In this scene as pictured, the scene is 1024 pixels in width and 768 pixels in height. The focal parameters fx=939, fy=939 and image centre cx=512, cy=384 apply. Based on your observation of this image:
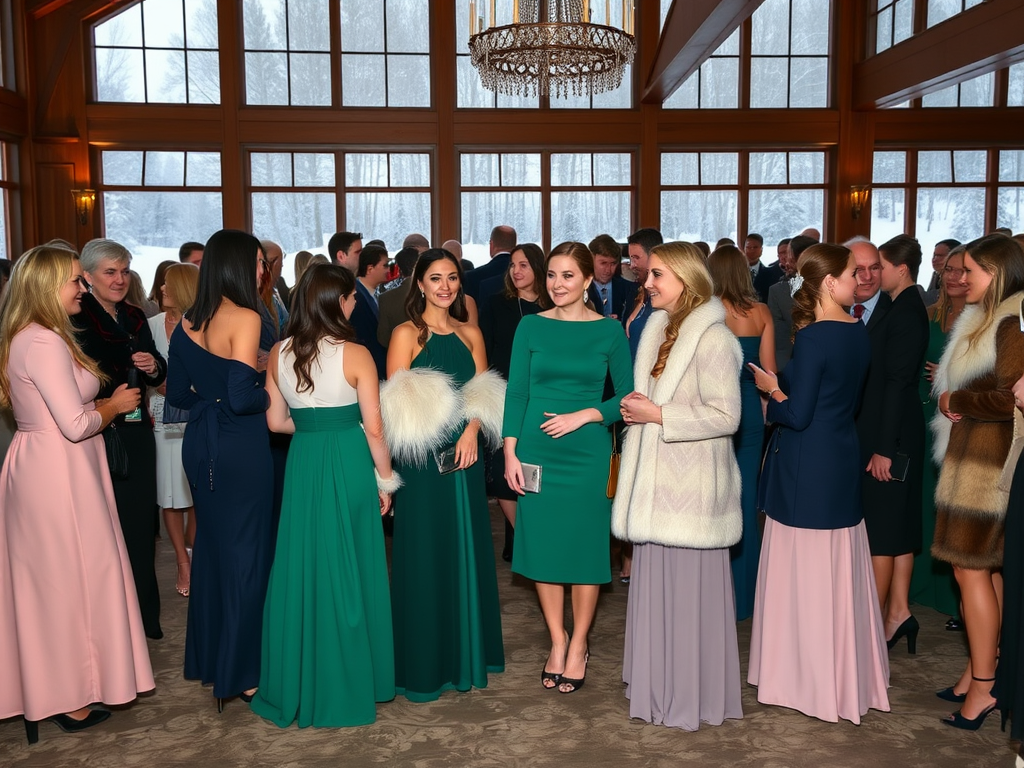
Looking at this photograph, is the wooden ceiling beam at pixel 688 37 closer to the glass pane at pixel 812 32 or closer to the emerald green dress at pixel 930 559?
the glass pane at pixel 812 32

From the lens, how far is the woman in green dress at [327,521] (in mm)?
3391

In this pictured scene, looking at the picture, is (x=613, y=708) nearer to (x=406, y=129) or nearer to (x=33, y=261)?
(x=33, y=261)

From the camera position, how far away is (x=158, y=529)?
21.4 ft

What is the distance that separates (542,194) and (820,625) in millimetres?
10917

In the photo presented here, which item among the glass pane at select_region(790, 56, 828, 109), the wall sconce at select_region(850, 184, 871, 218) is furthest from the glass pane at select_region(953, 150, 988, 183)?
the glass pane at select_region(790, 56, 828, 109)

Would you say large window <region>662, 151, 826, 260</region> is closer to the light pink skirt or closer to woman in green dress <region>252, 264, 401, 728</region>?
the light pink skirt

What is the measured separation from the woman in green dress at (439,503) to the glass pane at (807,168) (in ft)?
37.3

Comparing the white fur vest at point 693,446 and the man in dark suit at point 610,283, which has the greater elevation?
the man in dark suit at point 610,283

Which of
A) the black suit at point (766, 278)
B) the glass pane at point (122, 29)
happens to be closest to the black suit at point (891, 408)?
the black suit at point (766, 278)

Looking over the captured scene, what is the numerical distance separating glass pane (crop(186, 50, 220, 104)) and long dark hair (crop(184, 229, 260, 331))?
34.5 feet

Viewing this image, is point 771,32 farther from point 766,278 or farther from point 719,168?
point 766,278

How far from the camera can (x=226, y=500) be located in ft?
11.7

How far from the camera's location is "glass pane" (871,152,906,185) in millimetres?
13984

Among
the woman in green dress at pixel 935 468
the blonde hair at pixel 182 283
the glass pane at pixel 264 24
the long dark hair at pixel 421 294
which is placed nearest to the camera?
the long dark hair at pixel 421 294
